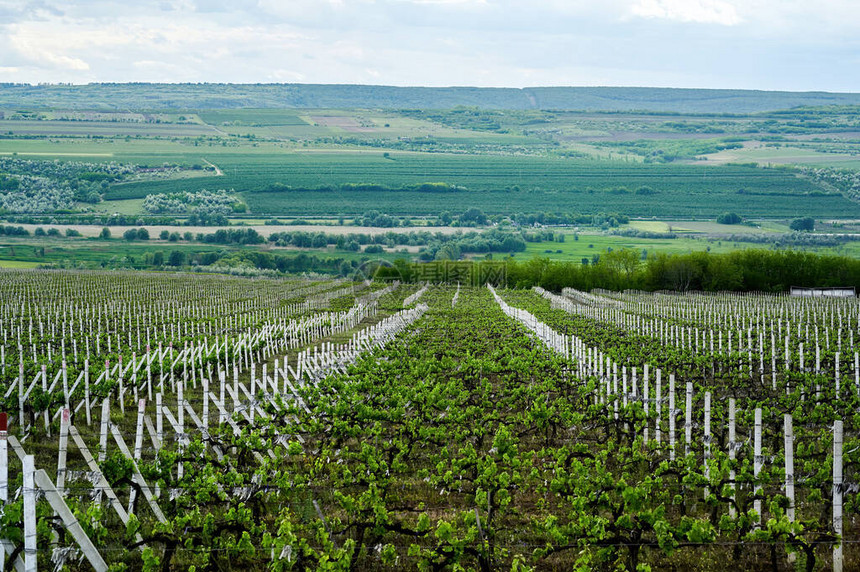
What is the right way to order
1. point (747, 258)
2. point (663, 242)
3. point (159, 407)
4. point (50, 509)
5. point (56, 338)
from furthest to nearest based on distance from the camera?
point (663, 242) < point (747, 258) < point (56, 338) < point (159, 407) < point (50, 509)

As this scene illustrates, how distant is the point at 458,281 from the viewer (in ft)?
312

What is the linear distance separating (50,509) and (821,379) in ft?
48.2

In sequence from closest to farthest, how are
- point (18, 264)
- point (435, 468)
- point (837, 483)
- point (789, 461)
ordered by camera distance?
point (837, 483), point (789, 461), point (435, 468), point (18, 264)

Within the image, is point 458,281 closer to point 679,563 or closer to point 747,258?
point 747,258

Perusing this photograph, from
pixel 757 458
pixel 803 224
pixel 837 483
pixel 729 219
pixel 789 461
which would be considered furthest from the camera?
pixel 729 219

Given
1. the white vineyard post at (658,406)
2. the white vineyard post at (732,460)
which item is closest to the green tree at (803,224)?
the white vineyard post at (658,406)

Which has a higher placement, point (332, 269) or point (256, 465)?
point (256, 465)

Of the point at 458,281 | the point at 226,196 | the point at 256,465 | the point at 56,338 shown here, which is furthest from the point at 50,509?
the point at 226,196

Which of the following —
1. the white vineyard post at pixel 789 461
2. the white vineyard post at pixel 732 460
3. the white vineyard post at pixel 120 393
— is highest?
the white vineyard post at pixel 789 461

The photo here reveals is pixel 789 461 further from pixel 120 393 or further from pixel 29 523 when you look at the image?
pixel 120 393

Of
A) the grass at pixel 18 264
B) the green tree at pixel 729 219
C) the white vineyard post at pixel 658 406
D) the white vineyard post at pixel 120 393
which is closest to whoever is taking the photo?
the white vineyard post at pixel 658 406

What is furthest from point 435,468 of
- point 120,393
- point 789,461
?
point 120,393

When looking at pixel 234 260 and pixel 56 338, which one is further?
pixel 234 260

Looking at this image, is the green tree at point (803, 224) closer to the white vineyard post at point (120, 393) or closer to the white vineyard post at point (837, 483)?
the white vineyard post at point (120, 393)
